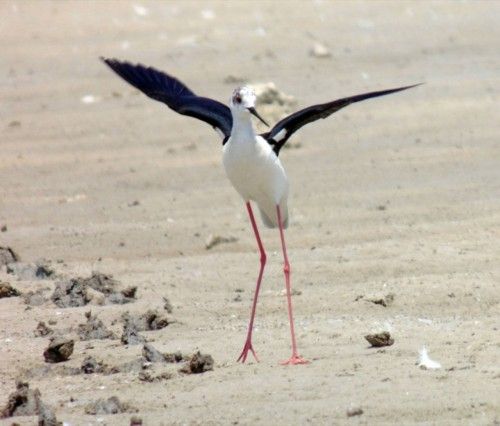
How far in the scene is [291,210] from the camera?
36.9 feet

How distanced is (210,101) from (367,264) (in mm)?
1471

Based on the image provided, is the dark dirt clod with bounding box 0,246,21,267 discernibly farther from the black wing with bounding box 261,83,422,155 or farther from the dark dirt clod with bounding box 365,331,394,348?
the dark dirt clod with bounding box 365,331,394,348

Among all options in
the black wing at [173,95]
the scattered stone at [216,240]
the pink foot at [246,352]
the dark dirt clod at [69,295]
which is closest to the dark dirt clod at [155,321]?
the dark dirt clod at [69,295]

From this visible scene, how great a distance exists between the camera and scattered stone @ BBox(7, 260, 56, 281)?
9508mm

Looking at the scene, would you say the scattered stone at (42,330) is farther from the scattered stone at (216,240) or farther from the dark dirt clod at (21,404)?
the scattered stone at (216,240)

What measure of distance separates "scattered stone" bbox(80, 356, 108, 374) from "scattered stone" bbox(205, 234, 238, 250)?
10.1 ft

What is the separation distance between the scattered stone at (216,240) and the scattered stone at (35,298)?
1.63 meters

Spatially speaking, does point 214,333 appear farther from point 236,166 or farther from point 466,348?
point 466,348

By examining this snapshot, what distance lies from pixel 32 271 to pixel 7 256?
443mm

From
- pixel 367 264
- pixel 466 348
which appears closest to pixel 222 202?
pixel 367 264

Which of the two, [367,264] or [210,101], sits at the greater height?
[210,101]

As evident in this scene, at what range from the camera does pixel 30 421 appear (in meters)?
6.36

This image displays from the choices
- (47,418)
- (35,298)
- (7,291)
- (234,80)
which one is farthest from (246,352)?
(234,80)

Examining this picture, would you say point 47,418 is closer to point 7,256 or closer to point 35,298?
point 35,298
